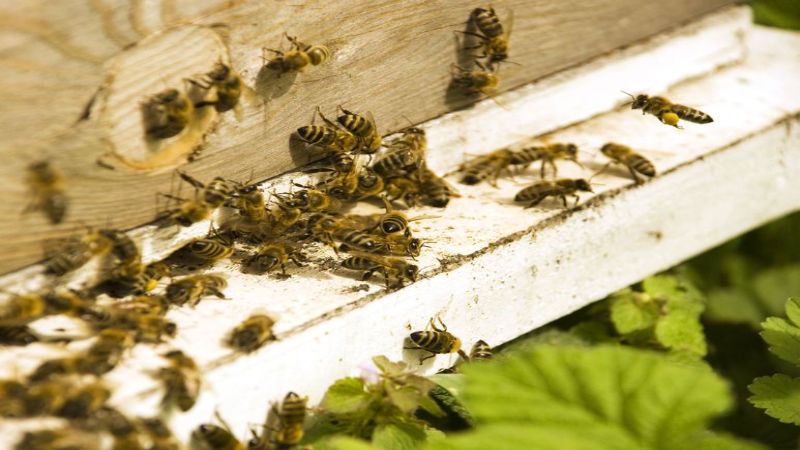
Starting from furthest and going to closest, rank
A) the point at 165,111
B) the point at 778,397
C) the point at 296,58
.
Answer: the point at 778,397 < the point at 296,58 < the point at 165,111

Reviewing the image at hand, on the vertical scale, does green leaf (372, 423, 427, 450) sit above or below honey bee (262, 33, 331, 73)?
below

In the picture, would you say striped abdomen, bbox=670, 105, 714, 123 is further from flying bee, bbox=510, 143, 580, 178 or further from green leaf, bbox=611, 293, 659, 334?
green leaf, bbox=611, 293, 659, 334

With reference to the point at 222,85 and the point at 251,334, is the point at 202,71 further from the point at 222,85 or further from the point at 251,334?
the point at 251,334

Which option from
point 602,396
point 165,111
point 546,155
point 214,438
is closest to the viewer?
point 602,396

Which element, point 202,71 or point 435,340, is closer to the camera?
point 202,71

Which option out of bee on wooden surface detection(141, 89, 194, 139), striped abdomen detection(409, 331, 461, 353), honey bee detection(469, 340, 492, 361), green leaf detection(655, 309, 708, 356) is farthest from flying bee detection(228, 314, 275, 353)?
green leaf detection(655, 309, 708, 356)

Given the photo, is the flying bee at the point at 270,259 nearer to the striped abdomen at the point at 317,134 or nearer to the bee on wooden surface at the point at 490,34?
the striped abdomen at the point at 317,134

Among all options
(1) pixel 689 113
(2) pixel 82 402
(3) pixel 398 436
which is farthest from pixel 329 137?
(1) pixel 689 113
